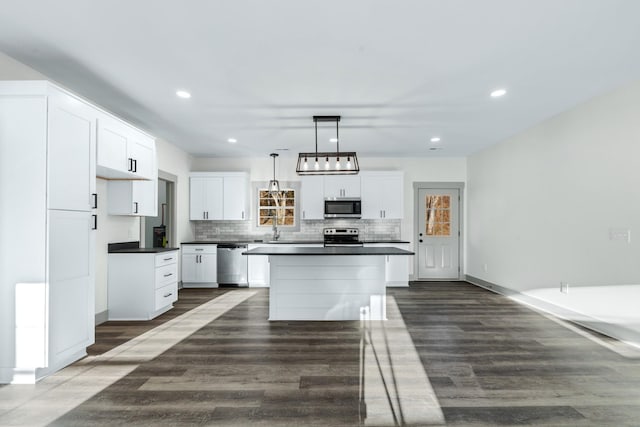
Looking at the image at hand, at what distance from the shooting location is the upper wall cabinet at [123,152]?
3.48 m

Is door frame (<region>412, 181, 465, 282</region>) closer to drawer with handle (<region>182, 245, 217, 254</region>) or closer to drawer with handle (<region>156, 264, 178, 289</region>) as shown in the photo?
drawer with handle (<region>182, 245, 217, 254</region>)

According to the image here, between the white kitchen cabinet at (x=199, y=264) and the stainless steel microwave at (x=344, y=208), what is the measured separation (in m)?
2.35

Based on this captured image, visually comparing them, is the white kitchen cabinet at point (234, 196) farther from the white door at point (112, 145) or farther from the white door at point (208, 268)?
the white door at point (112, 145)

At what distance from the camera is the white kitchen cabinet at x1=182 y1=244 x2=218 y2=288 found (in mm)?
6414

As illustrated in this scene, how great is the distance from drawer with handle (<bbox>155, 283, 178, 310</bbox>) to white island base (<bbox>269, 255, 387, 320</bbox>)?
154cm

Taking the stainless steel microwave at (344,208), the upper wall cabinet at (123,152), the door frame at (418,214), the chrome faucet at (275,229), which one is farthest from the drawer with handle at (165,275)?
the door frame at (418,214)

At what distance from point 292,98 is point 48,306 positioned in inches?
117

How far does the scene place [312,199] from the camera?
272 inches

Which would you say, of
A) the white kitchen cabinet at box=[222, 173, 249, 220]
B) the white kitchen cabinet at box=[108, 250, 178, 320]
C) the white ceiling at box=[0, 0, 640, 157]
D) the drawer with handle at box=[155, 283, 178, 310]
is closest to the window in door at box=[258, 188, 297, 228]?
the white kitchen cabinet at box=[222, 173, 249, 220]

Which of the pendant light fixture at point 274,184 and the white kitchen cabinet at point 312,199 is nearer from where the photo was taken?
the pendant light fixture at point 274,184

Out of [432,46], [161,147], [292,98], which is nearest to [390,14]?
[432,46]

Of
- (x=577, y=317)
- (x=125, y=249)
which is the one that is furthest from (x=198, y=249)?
(x=577, y=317)

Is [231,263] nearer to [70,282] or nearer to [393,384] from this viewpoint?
[70,282]

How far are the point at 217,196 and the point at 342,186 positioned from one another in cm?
256
